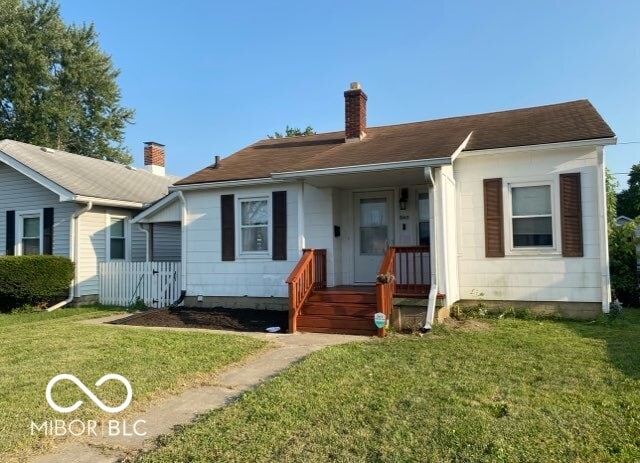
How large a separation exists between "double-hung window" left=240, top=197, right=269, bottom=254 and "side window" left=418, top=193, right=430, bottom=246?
341 centimetres

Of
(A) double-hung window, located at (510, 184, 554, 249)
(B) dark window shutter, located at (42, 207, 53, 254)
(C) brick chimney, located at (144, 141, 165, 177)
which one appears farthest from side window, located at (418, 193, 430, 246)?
(C) brick chimney, located at (144, 141, 165, 177)

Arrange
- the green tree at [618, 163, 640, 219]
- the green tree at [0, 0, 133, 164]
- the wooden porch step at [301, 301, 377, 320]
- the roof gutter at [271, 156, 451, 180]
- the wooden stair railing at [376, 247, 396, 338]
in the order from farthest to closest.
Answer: the green tree at [618, 163, 640, 219]
the green tree at [0, 0, 133, 164]
the wooden porch step at [301, 301, 377, 320]
the roof gutter at [271, 156, 451, 180]
the wooden stair railing at [376, 247, 396, 338]

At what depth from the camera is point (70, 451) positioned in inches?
146

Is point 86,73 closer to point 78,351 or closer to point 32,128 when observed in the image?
point 32,128

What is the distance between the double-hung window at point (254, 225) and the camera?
1124 cm

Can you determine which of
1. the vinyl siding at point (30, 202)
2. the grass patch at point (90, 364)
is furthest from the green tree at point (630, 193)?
the grass patch at point (90, 364)

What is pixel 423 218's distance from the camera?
10273mm

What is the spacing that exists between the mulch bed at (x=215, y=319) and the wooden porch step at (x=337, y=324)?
1.44 feet

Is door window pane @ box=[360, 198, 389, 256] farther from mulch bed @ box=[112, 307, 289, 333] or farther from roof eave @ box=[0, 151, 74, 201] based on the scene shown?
roof eave @ box=[0, 151, 74, 201]

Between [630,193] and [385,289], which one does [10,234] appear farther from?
[630,193]

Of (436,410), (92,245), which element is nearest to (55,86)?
(92,245)

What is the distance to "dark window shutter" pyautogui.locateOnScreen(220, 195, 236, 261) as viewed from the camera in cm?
1138

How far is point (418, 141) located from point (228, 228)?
471 centimetres

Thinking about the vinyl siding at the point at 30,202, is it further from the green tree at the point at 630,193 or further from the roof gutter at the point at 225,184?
the green tree at the point at 630,193
